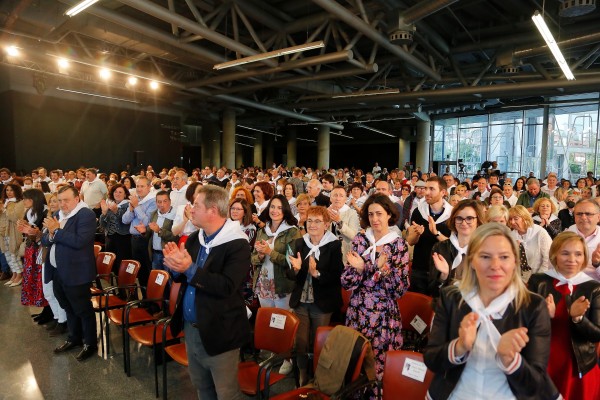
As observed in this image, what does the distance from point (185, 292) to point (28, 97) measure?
50.0ft

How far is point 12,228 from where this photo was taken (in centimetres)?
565

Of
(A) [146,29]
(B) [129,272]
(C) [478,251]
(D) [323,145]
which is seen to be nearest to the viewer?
(C) [478,251]

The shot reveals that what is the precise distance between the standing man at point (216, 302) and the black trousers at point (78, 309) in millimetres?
1902

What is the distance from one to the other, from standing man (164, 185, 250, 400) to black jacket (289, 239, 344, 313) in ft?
2.50

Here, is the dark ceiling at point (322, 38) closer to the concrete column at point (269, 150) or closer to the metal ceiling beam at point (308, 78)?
the metal ceiling beam at point (308, 78)

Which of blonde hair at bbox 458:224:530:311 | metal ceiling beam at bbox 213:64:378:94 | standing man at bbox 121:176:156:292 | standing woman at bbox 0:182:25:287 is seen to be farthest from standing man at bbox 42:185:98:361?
metal ceiling beam at bbox 213:64:378:94

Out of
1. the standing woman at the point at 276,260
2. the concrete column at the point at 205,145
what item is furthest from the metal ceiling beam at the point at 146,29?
the concrete column at the point at 205,145

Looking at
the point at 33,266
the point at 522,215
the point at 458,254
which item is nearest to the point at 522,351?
the point at 458,254

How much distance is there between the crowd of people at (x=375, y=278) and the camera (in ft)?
4.91

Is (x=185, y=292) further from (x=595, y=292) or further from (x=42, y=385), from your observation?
(x=595, y=292)

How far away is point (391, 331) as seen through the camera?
2.62 m

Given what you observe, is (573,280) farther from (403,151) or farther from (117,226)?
(403,151)

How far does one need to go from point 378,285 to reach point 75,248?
113 inches

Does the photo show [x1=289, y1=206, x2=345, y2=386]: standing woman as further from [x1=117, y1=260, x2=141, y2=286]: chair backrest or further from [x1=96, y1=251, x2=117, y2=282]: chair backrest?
[x1=96, y1=251, x2=117, y2=282]: chair backrest
